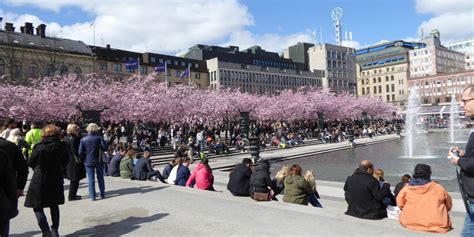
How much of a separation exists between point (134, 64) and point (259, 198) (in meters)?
37.5

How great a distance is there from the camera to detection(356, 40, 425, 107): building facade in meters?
131

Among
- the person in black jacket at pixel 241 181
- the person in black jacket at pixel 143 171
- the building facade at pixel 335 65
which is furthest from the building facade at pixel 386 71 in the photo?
the person in black jacket at pixel 241 181

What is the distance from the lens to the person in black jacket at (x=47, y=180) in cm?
621

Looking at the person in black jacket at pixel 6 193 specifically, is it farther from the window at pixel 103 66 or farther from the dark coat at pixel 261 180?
the window at pixel 103 66

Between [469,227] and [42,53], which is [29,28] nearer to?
[42,53]

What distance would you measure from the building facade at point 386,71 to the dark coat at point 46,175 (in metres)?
127

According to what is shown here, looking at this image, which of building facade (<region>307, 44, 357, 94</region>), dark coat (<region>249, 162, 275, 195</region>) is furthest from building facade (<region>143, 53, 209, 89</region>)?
dark coat (<region>249, 162, 275, 195</region>)

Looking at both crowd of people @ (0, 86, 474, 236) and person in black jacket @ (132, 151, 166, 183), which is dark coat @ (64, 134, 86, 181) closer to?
crowd of people @ (0, 86, 474, 236)

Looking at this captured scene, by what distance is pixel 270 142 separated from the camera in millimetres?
35438

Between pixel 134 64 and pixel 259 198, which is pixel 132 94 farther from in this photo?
pixel 259 198

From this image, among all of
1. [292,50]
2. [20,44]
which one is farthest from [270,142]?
[292,50]

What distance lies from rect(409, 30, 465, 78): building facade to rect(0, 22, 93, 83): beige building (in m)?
107

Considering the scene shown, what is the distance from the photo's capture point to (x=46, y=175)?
248 inches

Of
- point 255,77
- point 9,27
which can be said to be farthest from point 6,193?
point 255,77
